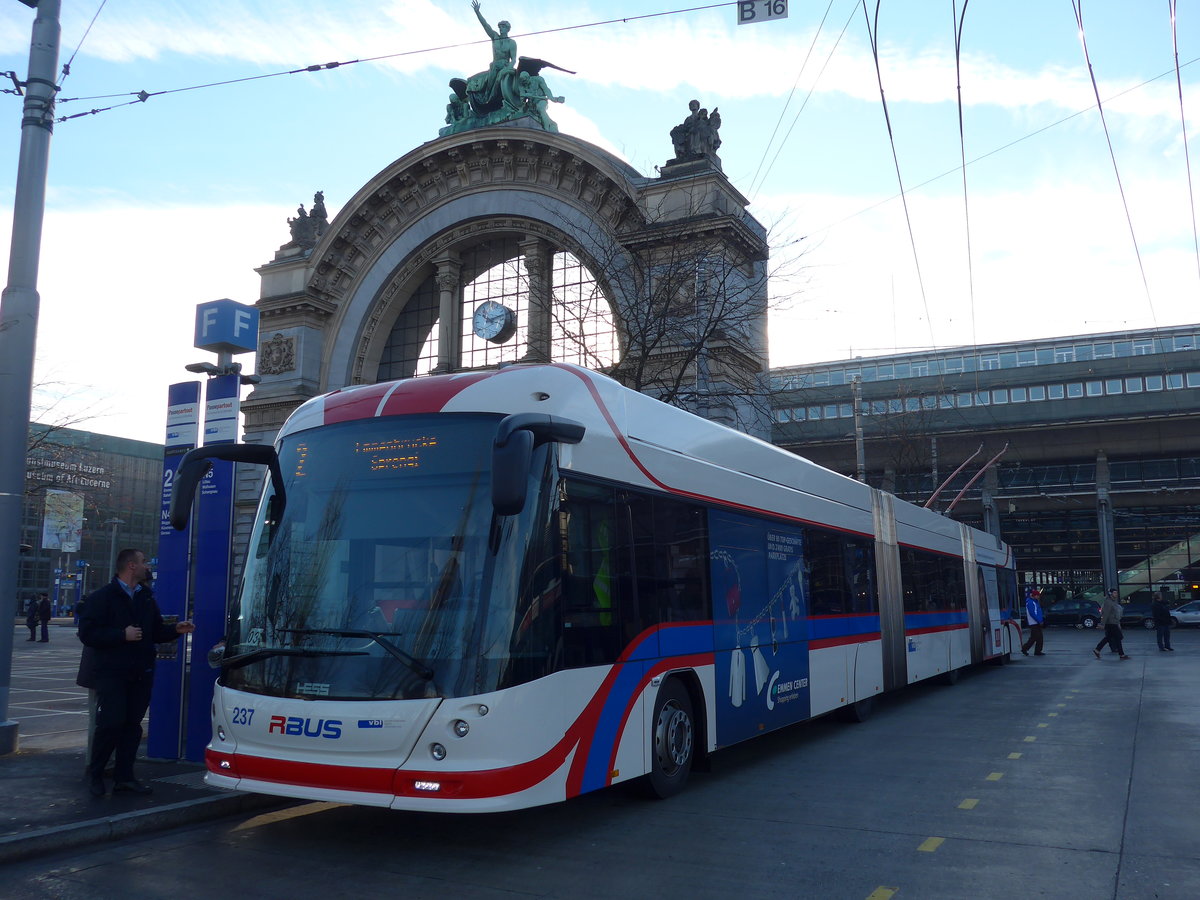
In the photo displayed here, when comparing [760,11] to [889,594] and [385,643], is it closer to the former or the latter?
[889,594]

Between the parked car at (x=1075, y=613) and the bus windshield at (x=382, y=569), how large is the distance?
149ft

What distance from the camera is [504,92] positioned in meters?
35.1

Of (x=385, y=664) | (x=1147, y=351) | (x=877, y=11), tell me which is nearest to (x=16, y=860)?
(x=385, y=664)

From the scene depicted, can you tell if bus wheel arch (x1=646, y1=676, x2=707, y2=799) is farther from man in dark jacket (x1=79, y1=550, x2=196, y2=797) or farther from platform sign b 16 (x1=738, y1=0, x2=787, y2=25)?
platform sign b 16 (x1=738, y1=0, x2=787, y2=25)

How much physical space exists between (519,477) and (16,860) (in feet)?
12.7

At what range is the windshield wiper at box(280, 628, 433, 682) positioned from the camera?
20.3 ft

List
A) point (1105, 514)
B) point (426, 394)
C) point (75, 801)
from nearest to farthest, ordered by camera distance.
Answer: point (426, 394) → point (75, 801) → point (1105, 514)

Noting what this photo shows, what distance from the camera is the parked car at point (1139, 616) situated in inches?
1798

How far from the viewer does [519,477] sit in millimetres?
5871

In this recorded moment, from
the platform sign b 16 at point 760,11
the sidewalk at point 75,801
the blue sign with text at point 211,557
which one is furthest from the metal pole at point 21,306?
the platform sign b 16 at point 760,11

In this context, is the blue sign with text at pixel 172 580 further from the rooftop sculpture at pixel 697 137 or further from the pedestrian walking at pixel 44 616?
the pedestrian walking at pixel 44 616

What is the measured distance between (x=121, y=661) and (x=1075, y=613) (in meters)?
47.0

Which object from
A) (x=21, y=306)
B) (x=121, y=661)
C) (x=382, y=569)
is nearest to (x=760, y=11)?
(x=382, y=569)

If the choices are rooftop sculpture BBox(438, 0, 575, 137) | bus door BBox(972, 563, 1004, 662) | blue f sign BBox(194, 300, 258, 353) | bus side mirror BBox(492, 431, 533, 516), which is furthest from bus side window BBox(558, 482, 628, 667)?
rooftop sculpture BBox(438, 0, 575, 137)
